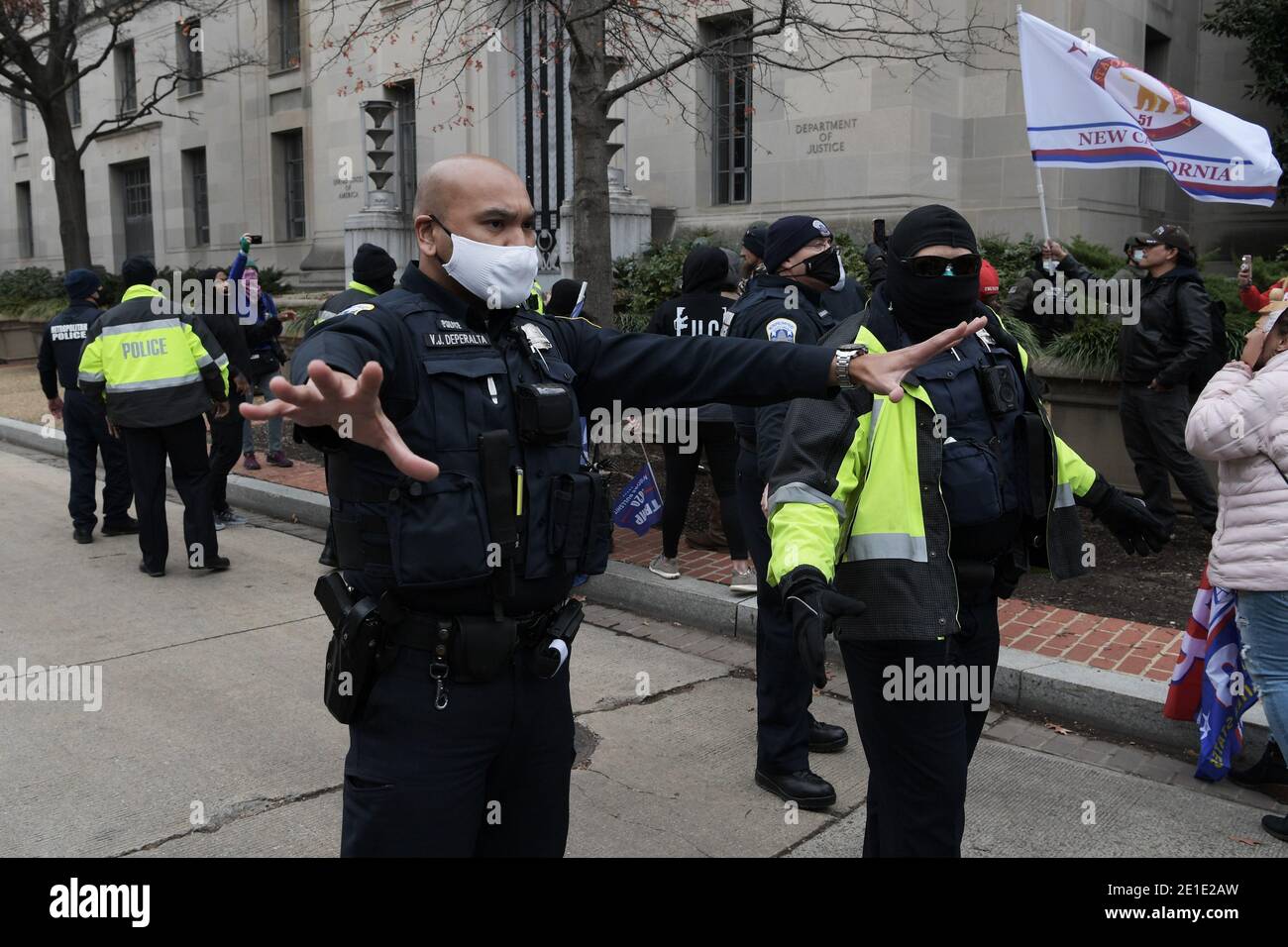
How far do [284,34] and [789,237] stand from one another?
2393 centimetres

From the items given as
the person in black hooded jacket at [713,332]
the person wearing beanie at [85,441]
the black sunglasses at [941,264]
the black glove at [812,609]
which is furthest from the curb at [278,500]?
the black glove at [812,609]

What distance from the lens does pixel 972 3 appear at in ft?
45.2

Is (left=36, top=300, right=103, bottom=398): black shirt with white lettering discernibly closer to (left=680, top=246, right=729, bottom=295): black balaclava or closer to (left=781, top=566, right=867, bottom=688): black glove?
(left=680, top=246, right=729, bottom=295): black balaclava

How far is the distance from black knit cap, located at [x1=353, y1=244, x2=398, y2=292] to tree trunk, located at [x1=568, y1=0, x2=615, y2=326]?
2285mm

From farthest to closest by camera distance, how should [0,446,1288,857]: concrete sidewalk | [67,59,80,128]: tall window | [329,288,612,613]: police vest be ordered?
[67,59,80,128]: tall window, [0,446,1288,857]: concrete sidewalk, [329,288,612,613]: police vest

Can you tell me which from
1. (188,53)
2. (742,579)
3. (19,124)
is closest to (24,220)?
(19,124)

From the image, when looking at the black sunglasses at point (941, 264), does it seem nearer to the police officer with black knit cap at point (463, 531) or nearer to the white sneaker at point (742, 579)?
the police officer with black knit cap at point (463, 531)

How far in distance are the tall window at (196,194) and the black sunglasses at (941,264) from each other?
28434 mm

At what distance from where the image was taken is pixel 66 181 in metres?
22.6

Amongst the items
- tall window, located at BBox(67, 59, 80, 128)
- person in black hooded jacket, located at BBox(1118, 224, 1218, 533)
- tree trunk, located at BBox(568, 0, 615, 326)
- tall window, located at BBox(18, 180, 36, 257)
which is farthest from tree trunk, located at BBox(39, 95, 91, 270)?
person in black hooded jacket, located at BBox(1118, 224, 1218, 533)

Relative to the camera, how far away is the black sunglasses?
2.91 metres

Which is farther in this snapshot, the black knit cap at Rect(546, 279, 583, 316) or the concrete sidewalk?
the black knit cap at Rect(546, 279, 583, 316)

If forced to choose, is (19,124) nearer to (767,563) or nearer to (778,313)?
(778,313)
